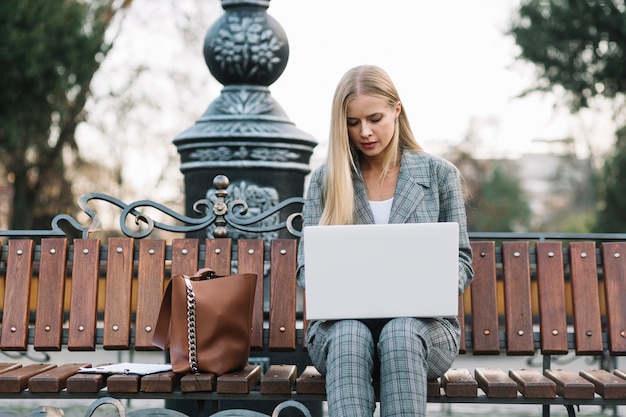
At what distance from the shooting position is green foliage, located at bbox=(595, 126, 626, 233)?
675 inches

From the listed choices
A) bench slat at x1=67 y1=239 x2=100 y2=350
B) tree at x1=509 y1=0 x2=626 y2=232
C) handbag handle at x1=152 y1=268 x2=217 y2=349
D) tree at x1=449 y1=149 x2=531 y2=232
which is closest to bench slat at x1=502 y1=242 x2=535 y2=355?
handbag handle at x1=152 y1=268 x2=217 y2=349

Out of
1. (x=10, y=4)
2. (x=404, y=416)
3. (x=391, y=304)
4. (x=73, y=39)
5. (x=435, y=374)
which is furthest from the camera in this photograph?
(x=73, y=39)

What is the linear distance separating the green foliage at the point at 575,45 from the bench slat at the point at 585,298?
9973 mm

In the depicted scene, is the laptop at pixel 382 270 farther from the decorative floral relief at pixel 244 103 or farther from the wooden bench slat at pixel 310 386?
the decorative floral relief at pixel 244 103

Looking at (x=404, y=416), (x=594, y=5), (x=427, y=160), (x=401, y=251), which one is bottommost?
(x=404, y=416)

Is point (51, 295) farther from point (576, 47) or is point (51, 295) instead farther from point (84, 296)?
point (576, 47)

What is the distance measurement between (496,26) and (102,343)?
13440 mm

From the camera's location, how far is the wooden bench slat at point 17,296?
4.10 meters

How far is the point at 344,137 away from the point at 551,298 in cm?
122

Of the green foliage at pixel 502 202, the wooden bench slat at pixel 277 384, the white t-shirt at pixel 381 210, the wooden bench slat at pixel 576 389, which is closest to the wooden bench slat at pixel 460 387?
the wooden bench slat at pixel 576 389

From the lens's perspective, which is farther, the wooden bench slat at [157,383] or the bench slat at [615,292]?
the bench slat at [615,292]

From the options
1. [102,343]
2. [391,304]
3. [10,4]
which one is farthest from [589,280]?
[10,4]

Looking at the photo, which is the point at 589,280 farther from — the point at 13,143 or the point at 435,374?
the point at 13,143

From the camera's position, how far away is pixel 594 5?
13375 mm
